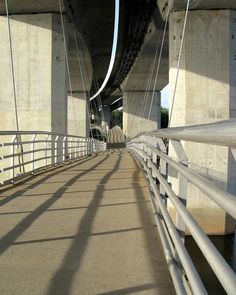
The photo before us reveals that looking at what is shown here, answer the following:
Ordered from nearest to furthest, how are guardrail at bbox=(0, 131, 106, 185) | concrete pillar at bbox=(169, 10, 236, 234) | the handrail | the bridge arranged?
the handrail
the bridge
guardrail at bbox=(0, 131, 106, 185)
concrete pillar at bbox=(169, 10, 236, 234)

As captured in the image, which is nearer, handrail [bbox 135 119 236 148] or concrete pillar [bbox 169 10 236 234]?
handrail [bbox 135 119 236 148]

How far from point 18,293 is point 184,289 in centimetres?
119

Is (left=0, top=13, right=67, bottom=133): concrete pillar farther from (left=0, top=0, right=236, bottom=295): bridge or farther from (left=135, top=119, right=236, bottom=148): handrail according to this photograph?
(left=135, top=119, right=236, bottom=148): handrail

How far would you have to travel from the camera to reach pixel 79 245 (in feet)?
16.1

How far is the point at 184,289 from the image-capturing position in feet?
10.4

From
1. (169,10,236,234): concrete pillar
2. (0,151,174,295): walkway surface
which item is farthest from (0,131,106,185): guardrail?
(169,10,236,234): concrete pillar

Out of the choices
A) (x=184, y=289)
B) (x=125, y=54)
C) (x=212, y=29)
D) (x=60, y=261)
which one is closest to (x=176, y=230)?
(x=184, y=289)

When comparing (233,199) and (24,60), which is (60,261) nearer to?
(233,199)

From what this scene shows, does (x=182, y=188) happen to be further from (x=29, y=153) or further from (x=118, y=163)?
(x=118, y=163)

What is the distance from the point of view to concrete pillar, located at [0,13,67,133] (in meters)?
23.0

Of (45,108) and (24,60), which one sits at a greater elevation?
(24,60)

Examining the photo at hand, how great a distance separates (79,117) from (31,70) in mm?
27739

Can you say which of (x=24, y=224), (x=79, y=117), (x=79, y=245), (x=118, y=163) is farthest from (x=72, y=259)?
(x=79, y=117)

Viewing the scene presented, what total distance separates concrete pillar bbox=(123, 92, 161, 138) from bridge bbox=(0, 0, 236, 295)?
8370 millimetres
